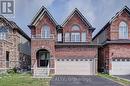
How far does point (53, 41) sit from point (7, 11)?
1223 cm

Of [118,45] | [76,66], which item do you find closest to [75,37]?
[76,66]

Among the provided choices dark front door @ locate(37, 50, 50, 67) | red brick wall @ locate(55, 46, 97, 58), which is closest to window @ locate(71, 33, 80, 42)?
red brick wall @ locate(55, 46, 97, 58)

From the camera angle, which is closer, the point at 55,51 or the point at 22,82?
the point at 22,82

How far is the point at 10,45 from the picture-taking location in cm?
5203

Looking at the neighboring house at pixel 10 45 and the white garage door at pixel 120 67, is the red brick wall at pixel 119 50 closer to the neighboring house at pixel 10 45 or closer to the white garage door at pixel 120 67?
the white garage door at pixel 120 67

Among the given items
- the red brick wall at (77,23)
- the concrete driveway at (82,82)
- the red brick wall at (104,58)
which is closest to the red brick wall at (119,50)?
the red brick wall at (104,58)

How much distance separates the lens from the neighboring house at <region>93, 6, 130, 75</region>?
1980 inches

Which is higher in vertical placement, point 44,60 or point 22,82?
point 44,60

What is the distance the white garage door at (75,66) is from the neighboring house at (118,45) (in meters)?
2.85

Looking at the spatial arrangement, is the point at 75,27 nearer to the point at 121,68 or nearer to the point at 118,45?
the point at 118,45

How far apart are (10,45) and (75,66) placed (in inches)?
418

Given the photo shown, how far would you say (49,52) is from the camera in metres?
50.0

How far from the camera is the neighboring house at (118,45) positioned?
50281 mm

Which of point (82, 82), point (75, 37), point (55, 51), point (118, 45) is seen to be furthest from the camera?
point (75, 37)
